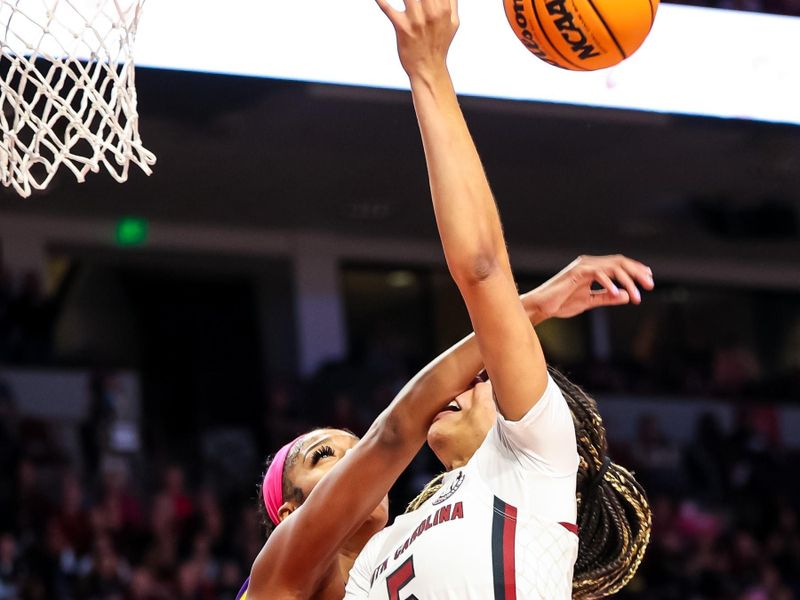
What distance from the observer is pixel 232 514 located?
7957 mm

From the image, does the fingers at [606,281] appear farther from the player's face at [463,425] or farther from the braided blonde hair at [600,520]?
the player's face at [463,425]

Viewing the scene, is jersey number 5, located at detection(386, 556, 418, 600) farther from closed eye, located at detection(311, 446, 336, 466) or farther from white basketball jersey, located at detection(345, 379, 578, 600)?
closed eye, located at detection(311, 446, 336, 466)

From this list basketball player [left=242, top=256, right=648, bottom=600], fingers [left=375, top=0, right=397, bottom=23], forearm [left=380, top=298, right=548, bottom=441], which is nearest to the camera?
fingers [left=375, top=0, right=397, bottom=23]

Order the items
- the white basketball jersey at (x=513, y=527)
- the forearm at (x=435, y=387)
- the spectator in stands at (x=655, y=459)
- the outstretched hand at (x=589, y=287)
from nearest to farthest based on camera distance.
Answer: the white basketball jersey at (x=513, y=527), the outstretched hand at (x=589, y=287), the forearm at (x=435, y=387), the spectator in stands at (x=655, y=459)

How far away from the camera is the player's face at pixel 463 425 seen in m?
2.21

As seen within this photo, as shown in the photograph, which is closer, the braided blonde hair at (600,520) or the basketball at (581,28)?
the braided blonde hair at (600,520)

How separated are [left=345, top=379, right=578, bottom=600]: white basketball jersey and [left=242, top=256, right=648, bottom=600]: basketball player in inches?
10.9

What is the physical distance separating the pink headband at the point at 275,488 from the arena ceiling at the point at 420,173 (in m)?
2.14

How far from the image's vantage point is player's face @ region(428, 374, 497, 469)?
2.21m

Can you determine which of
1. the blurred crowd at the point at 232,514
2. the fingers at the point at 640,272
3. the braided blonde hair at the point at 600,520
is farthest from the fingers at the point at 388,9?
the blurred crowd at the point at 232,514

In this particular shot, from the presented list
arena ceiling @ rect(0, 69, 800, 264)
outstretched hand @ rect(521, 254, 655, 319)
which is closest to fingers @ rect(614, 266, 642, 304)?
outstretched hand @ rect(521, 254, 655, 319)

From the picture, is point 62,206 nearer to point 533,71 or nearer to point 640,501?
point 533,71

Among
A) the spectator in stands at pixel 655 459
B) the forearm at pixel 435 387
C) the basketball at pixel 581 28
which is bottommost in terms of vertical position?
the spectator in stands at pixel 655 459

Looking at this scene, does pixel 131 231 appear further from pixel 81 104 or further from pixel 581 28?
pixel 581 28
